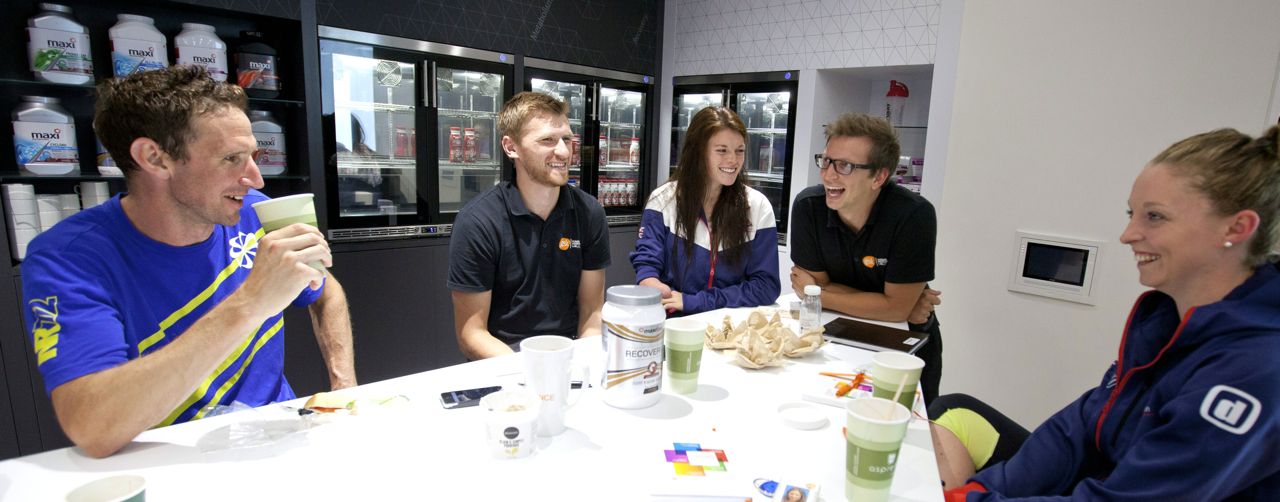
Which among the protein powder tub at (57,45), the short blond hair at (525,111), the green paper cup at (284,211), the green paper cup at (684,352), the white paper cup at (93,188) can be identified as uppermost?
the protein powder tub at (57,45)

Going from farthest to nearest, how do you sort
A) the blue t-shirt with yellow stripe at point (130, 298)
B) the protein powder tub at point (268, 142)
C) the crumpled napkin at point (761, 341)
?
the protein powder tub at point (268, 142) → the crumpled napkin at point (761, 341) → the blue t-shirt with yellow stripe at point (130, 298)

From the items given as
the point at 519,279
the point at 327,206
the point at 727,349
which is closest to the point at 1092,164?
the point at 727,349

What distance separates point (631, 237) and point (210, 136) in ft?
11.2

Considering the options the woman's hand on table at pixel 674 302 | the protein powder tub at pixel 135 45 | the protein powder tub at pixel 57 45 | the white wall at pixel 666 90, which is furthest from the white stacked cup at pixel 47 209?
the white wall at pixel 666 90

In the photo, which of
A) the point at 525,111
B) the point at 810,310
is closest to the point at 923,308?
the point at 810,310

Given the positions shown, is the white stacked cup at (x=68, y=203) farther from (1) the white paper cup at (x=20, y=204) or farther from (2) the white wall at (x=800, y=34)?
(2) the white wall at (x=800, y=34)

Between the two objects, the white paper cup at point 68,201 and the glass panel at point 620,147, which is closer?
the white paper cup at point 68,201

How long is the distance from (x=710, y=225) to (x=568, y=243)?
0.63 meters

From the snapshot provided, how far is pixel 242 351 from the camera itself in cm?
162

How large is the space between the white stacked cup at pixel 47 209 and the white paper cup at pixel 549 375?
2696 mm

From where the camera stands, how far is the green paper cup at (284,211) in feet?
4.28

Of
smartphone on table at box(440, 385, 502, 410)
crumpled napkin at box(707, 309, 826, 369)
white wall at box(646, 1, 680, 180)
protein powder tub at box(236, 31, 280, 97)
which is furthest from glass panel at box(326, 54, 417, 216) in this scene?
crumpled napkin at box(707, 309, 826, 369)

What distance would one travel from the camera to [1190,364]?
1.19 metres

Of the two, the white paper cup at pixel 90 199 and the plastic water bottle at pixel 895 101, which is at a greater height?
the plastic water bottle at pixel 895 101
